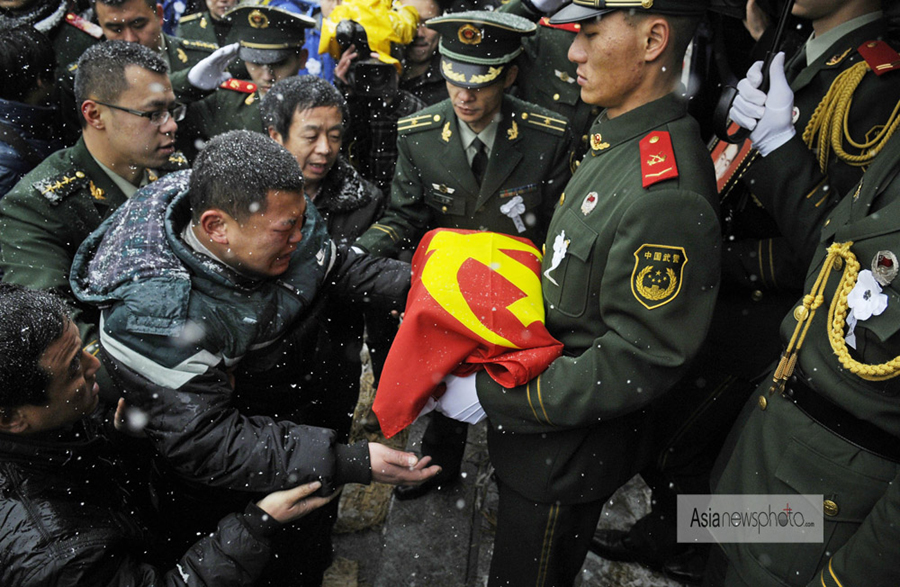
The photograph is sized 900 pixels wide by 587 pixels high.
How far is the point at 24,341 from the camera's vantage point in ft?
5.50

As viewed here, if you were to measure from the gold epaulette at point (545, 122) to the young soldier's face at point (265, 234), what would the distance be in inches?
69.6

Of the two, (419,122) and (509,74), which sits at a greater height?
(509,74)

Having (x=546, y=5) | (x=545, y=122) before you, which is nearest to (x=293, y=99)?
(x=545, y=122)

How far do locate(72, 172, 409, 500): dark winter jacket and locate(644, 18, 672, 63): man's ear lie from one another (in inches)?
57.5

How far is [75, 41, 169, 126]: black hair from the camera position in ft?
10.3

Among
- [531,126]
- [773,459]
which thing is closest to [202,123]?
[531,126]

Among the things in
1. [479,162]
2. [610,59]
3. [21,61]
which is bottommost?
[479,162]

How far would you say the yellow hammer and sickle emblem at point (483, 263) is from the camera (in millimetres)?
2000

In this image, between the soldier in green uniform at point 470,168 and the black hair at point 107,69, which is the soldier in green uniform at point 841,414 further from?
the black hair at point 107,69

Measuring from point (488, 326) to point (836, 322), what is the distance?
3.23ft

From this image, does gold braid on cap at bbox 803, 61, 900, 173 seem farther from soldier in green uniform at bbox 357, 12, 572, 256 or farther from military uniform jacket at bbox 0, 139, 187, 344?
military uniform jacket at bbox 0, 139, 187, 344

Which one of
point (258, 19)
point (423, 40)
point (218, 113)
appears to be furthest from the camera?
point (423, 40)

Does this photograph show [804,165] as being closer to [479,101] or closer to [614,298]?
[614,298]

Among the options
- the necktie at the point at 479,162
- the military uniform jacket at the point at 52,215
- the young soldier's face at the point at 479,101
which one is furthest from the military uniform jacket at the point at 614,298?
the military uniform jacket at the point at 52,215
